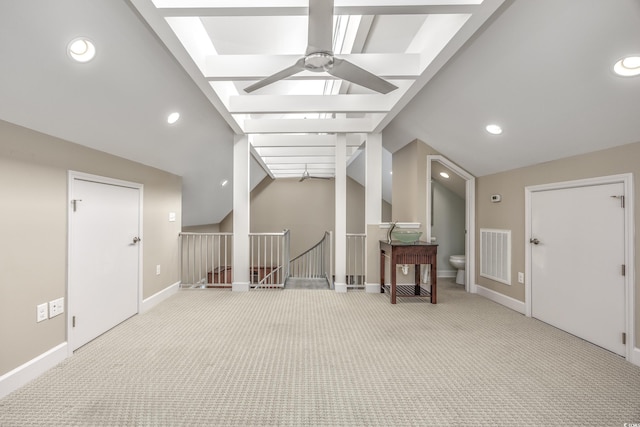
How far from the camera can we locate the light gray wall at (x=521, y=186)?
2471mm

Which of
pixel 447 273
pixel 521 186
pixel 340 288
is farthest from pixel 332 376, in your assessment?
pixel 447 273

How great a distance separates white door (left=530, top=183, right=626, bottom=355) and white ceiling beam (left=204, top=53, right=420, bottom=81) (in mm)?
2195

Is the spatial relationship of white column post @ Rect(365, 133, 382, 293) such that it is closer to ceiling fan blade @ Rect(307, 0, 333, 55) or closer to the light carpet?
the light carpet

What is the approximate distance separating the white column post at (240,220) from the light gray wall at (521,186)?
12.8ft

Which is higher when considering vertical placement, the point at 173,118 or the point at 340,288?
the point at 173,118

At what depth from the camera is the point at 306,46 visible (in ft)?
10.1

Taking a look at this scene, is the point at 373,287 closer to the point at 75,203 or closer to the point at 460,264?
the point at 460,264

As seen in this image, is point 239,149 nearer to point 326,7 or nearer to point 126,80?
point 126,80

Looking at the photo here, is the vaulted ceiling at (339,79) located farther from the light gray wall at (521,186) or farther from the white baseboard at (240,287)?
the white baseboard at (240,287)

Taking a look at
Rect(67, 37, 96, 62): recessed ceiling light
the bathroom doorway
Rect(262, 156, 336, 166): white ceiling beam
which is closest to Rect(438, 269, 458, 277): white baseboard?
the bathroom doorway

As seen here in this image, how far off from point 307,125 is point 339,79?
155 centimetres

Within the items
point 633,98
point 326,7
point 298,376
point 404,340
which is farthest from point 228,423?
point 633,98

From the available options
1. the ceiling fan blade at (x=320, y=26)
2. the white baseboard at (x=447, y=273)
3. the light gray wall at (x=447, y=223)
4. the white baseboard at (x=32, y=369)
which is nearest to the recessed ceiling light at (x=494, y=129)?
the ceiling fan blade at (x=320, y=26)

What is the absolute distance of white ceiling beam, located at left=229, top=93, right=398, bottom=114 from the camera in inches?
146
